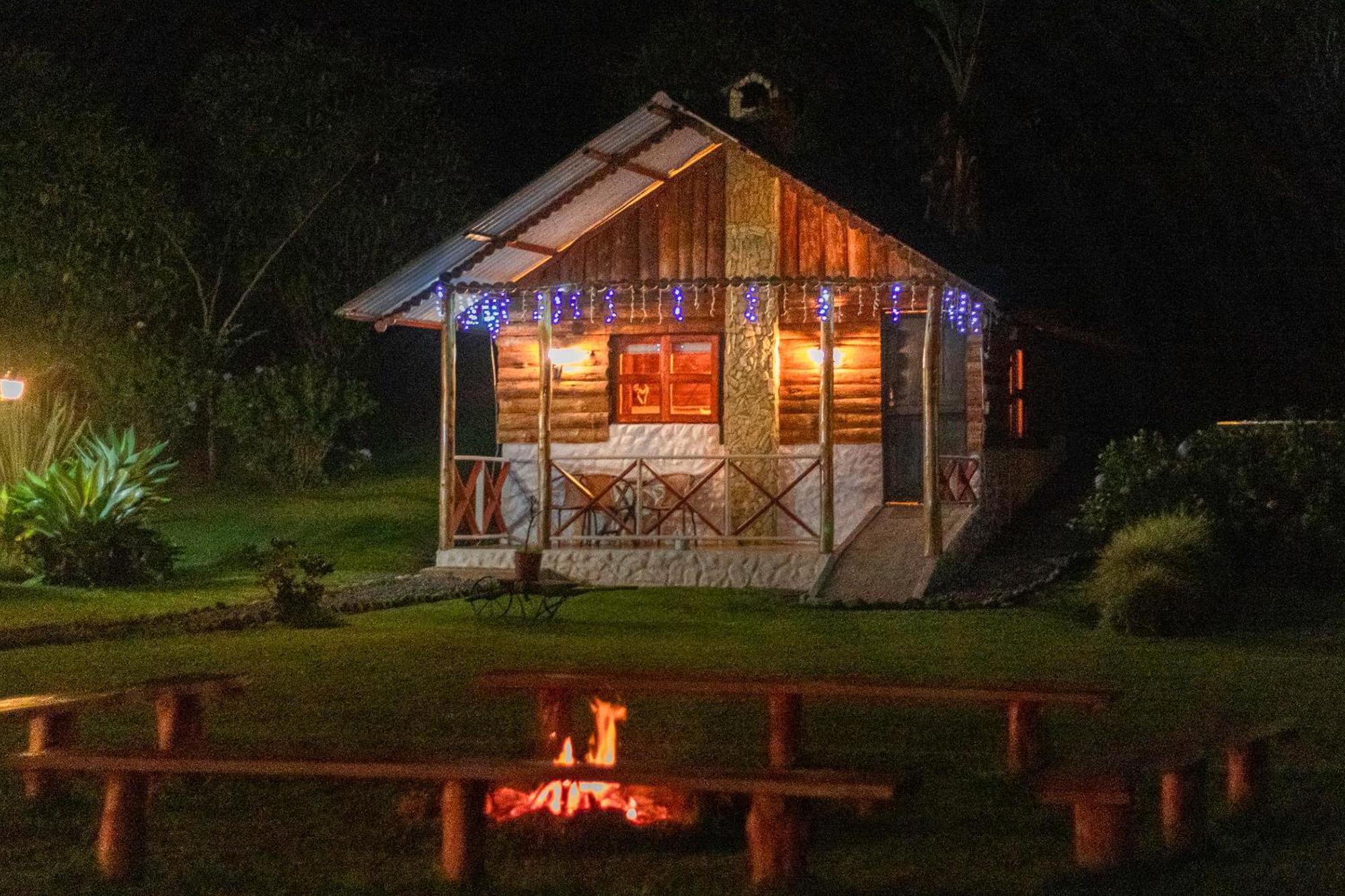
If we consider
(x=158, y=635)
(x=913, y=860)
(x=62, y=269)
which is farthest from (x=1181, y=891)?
(x=62, y=269)

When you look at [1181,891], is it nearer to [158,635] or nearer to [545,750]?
[545,750]

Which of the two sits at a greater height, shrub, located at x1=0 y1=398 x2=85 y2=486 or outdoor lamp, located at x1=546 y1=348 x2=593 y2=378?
outdoor lamp, located at x1=546 y1=348 x2=593 y2=378

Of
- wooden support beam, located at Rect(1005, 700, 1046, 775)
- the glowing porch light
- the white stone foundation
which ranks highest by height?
the glowing porch light

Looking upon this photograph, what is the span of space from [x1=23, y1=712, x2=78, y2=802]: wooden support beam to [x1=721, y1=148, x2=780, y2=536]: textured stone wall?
12.0 meters

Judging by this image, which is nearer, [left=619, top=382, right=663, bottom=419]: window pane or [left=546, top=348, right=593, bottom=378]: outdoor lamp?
[left=619, top=382, right=663, bottom=419]: window pane

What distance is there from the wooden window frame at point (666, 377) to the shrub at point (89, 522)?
18.0ft

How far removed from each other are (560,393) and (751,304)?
2.96 meters

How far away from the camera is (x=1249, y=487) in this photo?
54.9 feet

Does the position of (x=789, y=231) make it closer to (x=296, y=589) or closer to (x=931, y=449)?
(x=931, y=449)

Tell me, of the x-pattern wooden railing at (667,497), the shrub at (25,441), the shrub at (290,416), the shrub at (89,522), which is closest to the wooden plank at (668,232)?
the x-pattern wooden railing at (667,497)

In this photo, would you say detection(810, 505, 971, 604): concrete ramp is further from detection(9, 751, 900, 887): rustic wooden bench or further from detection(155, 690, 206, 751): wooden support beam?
detection(9, 751, 900, 887): rustic wooden bench

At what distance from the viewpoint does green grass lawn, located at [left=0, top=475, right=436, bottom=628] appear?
16.9 metres

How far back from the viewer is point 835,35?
32.3 meters

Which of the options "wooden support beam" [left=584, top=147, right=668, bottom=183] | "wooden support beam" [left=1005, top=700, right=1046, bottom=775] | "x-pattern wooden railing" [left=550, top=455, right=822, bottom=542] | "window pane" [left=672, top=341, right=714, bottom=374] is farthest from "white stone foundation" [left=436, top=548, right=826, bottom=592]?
"wooden support beam" [left=1005, top=700, right=1046, bottom=775]
